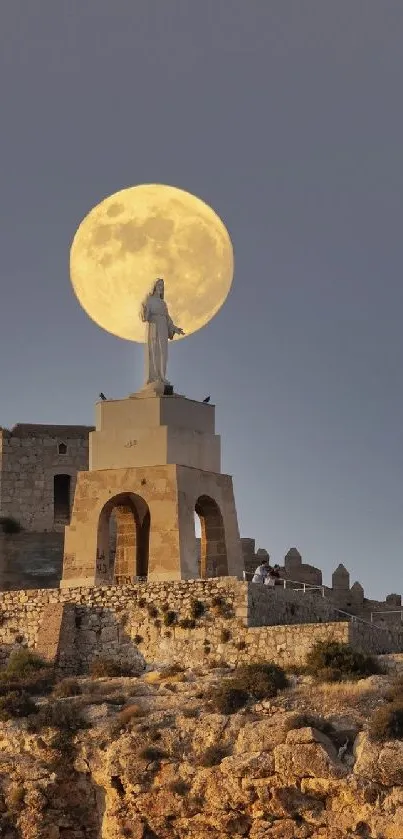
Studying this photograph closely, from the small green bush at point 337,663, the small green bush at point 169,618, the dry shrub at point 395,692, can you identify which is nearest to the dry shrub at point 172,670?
the small green bush at point 169,618

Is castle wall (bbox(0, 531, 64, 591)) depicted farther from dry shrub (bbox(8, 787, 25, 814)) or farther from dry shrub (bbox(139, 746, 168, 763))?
dry shrub (bbox(139, 746, 168, 763))

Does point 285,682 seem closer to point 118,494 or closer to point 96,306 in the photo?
point 118,494

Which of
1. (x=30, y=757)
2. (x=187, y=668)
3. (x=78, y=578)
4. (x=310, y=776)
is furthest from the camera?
(x=78, y=578)

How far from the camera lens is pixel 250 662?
148 ft

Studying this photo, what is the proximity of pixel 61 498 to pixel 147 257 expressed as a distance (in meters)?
11.5

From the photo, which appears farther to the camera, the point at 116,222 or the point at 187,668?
the point at 116,222

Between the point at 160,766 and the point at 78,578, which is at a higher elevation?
the point at 78,578

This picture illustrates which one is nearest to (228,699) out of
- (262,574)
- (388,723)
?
(388,723)

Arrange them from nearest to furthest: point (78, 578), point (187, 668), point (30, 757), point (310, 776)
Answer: point (310, 776) < point (30, 757) < point (187, 668) < point (78, 578)

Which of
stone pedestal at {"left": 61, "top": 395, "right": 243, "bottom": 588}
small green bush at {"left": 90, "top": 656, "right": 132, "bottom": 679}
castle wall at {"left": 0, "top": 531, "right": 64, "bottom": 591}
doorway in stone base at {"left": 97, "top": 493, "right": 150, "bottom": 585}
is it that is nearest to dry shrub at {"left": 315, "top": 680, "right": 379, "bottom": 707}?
small green bush at {"left": 90, "top": 656, "right": 132, "bottom": 679}

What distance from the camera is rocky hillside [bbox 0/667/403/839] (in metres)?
39.8

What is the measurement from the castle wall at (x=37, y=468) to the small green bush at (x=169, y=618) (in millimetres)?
13032

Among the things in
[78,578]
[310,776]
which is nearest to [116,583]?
[78,578]

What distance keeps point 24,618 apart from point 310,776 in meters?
10.8
